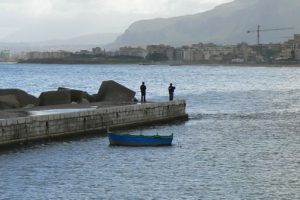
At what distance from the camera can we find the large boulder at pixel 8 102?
4163 cm

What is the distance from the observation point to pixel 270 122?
51562mm

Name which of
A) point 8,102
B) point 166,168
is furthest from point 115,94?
point 166,168

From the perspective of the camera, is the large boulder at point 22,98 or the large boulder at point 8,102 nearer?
the large boulder at point 8,102

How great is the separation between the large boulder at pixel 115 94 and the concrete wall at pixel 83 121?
262cm

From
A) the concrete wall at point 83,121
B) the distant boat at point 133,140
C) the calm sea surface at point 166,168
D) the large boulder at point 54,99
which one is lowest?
the calm sea surface at point 166,168

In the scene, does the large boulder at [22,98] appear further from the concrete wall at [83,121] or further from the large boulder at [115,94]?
the large boulder at [115,94]

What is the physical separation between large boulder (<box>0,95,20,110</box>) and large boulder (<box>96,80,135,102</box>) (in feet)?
25.6

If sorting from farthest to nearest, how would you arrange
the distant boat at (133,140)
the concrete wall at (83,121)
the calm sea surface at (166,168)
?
the distant boat at (133,140) < the concrete wall at (83,121) < the calm sea surface at (166,168)

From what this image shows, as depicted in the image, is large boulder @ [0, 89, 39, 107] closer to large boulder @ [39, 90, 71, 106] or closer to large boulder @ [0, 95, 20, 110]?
large boulder @ [0, 95, 20, 110]

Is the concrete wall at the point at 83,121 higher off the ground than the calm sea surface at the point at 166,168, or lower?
higher

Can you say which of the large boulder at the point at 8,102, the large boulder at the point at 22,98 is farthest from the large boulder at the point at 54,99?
the large boulder at the point at 8,102

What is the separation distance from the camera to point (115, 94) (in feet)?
161

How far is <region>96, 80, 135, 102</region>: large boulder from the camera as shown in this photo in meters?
48.8

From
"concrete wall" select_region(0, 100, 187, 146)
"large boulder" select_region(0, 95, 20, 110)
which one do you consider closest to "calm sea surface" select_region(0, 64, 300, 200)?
"concrete wall" select_region(0, 100, 187, 146)
